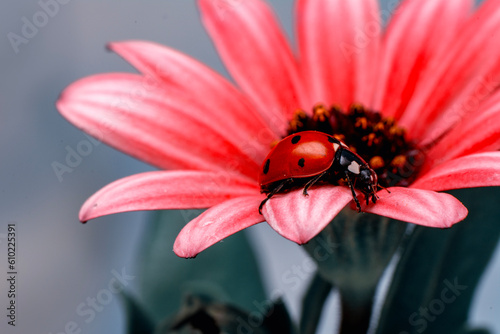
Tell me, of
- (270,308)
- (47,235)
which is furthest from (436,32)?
(47,235)

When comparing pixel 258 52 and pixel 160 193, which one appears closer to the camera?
pixel 160 193

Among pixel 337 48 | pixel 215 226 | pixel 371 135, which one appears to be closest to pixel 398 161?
pixel 371 135

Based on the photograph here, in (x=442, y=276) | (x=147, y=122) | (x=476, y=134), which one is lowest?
(x=442, y=276)

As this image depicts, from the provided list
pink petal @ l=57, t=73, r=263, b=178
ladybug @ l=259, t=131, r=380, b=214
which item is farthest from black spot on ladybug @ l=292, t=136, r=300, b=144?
pink petal @ l=57, t=73, r=263, b=178

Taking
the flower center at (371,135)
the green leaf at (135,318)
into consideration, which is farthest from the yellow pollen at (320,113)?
the green leaf at (135,318)

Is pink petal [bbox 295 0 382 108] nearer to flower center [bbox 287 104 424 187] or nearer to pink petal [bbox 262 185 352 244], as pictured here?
flower center [bbox 287 104 424 187]

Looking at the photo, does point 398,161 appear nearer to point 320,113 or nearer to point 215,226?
point 320,113
